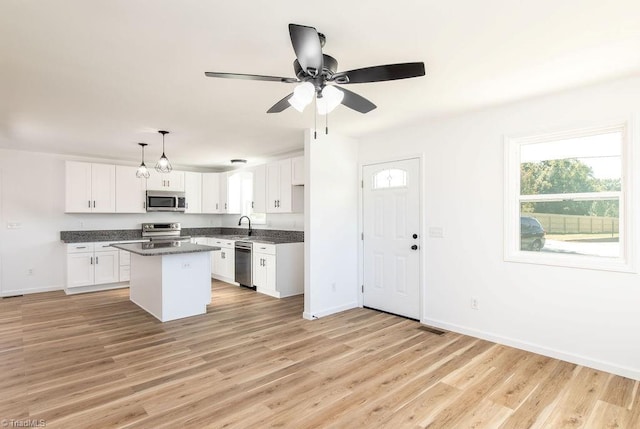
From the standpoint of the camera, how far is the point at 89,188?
20.0 ft

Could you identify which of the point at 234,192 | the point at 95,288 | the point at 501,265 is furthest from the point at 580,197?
the point at 95,288

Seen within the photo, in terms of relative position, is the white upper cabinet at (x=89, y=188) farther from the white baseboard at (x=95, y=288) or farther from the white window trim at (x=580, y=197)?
the white window trim at (x=580, y=197)

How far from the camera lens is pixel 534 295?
329 centimetres

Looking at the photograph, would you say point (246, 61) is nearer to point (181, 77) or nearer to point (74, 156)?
point (181, 77)

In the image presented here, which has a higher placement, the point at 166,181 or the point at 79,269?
the point at 166,181

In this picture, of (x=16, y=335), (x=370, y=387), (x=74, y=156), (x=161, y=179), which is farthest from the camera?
(x=161, y=179)

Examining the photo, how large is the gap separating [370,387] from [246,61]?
2587mm

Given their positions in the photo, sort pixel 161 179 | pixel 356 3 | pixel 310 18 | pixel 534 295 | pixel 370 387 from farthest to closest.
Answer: pixel 161 179 → pixel 534 295 → pixel 370 387 → pixel 310 18 → pixel 356 3

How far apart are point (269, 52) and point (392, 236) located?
2848 millimetres

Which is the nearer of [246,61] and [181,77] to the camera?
[246,61]

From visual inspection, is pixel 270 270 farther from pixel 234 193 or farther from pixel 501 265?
pixel 501 265

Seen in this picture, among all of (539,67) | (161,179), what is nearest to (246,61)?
(539,67)

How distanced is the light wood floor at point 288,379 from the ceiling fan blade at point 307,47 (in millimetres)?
2149

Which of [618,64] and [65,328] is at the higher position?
[618,64]
